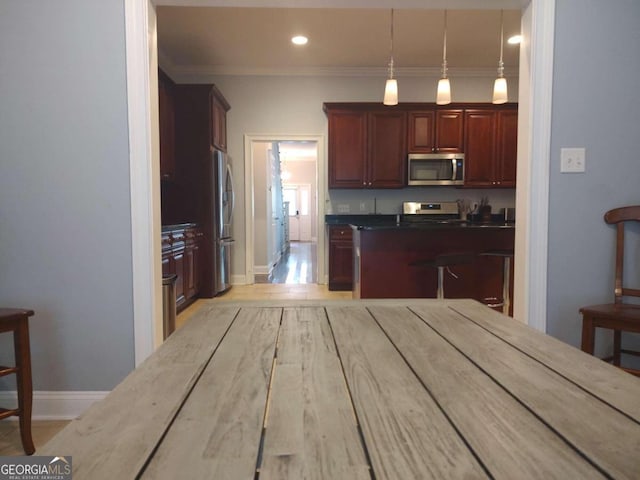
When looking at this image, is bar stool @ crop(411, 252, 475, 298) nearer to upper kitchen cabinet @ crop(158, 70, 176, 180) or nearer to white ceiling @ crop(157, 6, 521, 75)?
white ceiling @ crop(157, 6, 521, 75)

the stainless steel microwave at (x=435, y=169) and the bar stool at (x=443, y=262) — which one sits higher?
the stainless steel microwave at (x=435, y=169)

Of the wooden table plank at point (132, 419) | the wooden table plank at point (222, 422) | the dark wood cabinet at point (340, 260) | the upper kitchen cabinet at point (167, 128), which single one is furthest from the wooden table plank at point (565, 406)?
the dark wood cabinet at point (340, 260)

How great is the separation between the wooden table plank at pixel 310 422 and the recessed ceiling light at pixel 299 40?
414 cm

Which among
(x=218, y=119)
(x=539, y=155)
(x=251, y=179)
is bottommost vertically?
(x=539, y=155)

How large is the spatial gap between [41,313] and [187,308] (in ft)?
8.19

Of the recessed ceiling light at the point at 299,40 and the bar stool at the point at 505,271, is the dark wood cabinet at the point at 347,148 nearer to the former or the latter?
the recessed ceiling light at the point at 299,40

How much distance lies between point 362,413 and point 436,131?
202 inches

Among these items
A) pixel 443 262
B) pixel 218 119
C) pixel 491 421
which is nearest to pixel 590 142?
pixel 443 262

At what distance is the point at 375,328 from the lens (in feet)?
3.65

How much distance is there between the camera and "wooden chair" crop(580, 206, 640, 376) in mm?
1766

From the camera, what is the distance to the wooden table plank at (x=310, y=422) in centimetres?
49

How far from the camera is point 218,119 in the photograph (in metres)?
5.00

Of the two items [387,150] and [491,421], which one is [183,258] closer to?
[387,150]

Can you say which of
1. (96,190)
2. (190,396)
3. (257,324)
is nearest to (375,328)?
(257,324)
